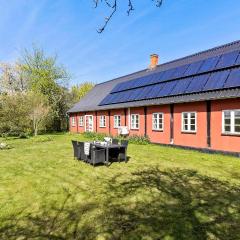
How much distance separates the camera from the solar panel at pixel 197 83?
644 inches

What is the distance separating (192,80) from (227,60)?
250 centimetres

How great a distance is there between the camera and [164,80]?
20.6 meters

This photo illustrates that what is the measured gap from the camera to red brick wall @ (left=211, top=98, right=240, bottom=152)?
14086 mm

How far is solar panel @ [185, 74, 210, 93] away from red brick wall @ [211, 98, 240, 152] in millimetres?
1626

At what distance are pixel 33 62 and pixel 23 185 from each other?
38.8 meters

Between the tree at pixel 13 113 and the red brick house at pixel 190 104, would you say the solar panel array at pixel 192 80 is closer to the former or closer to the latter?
the red brick house at pixel 190 104

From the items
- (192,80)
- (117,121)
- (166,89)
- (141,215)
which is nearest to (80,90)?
(117,121)

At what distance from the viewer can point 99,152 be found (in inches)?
462

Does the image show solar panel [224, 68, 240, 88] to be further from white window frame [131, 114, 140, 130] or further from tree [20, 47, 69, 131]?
tree [20, 47, 69, 131]

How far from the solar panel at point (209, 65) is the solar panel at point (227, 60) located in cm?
33

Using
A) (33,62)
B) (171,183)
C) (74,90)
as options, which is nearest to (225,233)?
(171,183)

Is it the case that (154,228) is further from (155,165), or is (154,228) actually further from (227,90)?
(227,90)

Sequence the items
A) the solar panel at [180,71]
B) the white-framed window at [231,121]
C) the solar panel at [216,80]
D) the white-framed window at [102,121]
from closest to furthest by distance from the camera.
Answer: the white-framed window at [231,121] → the solar panel at [216,80] → the solar panel at [180,71] → the white-framed window at [102,121]

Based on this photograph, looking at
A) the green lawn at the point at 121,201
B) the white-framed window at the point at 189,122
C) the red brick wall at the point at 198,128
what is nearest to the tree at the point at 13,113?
the red brick wall at the point at 198,128
